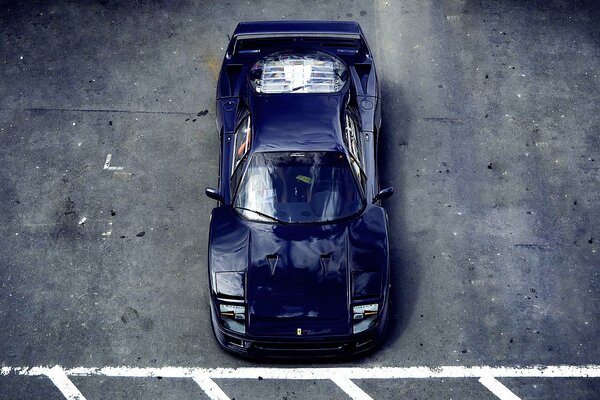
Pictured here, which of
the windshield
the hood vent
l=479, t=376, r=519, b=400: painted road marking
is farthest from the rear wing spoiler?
l=479, t=376, r=519, b=400: painted road marking

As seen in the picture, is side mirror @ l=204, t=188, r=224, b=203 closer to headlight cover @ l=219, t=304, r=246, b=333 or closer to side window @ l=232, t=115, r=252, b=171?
side window @ l=232, t=115, r=252, b=171

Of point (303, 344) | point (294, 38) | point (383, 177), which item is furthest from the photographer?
point (294, 38)

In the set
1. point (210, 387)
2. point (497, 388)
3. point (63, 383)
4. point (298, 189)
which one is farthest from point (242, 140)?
point (497, 388)

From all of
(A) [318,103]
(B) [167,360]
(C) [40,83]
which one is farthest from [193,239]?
(C) [40,83]

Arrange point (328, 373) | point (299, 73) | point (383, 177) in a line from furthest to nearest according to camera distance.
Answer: point (383, 177), point (299, 73), point (328, 373)

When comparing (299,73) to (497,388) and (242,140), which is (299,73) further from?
(497,388)

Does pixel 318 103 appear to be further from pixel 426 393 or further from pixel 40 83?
pixel 40 83

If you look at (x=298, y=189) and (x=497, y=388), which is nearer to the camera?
(x=497, y=388)
